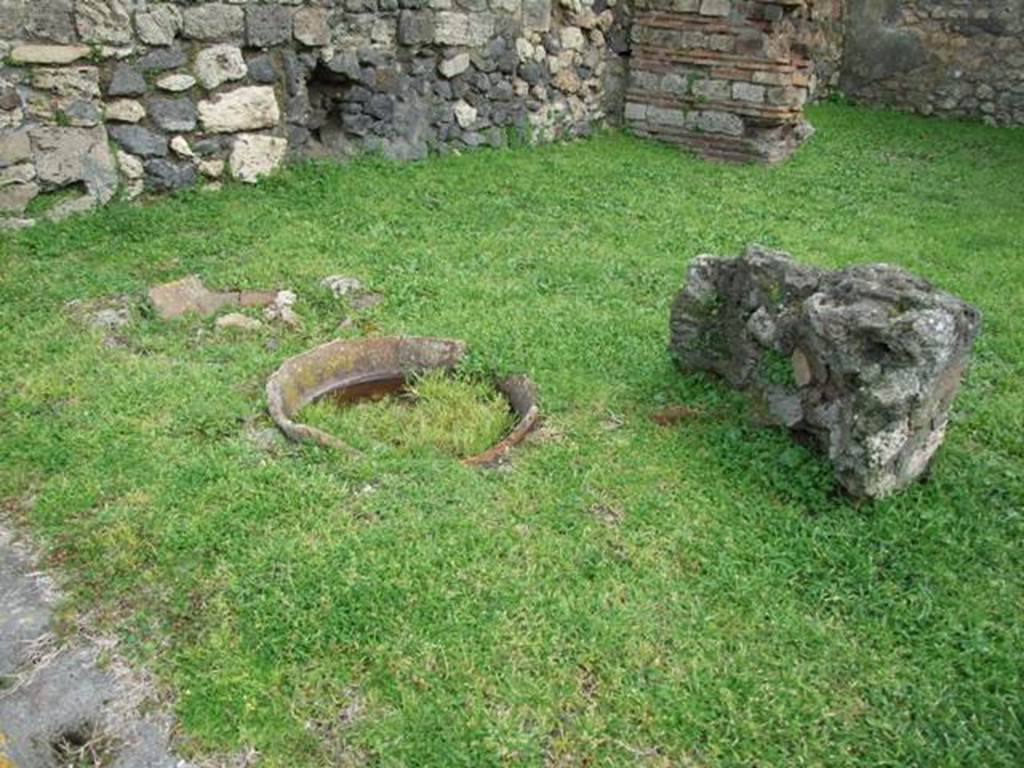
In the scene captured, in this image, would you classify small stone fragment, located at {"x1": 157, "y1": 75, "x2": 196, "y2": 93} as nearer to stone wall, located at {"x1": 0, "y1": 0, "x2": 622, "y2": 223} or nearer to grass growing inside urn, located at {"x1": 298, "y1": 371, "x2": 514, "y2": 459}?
stone wall, located at {"x1": 0, "y1": 0, "x2": 622, "y2": 223}

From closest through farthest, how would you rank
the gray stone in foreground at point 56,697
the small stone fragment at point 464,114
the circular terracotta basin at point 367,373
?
the gray stone in foreground at point 56,697
the circular terracotta basin at point 367,373
the small stone fragment at point 464,114

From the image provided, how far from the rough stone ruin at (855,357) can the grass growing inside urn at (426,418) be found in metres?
1.04

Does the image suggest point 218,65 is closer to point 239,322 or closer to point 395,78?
point 395,78

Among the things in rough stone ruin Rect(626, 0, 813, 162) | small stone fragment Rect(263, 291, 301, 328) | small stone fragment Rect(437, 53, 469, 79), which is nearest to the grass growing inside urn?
small stone fragment Rect(263, 291, 301, 328)

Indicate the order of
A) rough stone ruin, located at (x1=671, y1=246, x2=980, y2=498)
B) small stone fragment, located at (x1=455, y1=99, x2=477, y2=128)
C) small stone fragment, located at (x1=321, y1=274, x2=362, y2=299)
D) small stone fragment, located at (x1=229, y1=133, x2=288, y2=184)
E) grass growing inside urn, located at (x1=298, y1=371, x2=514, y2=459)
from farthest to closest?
1. small stone fragment, located at (x1=455, y1=99, x2=477, y2=128)
2. small stone fragment, located at (x1=229, y1=133, x2=288, y2=184)
3. small stone fragment, located at (x1=321, y1=274, x2=362, y2=299)
4. grass growing inside urn, located at (x1=298, y1=371, x2=514, y2=459)
5. rough stone ruin, located at (x1=671, y1=246, x2=980, y2=498)

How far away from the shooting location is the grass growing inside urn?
352 cm

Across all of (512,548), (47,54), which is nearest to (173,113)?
(47,54)

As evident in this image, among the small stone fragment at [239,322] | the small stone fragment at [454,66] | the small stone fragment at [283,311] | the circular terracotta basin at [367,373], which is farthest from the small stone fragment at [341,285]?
the small stone fragment at [454,66]

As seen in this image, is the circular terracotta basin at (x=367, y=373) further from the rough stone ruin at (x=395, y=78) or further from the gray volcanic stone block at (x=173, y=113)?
the gray volcanic stone block at (x=173, y=113)

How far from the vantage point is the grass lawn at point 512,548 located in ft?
7.67

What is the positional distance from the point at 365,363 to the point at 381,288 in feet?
2.75

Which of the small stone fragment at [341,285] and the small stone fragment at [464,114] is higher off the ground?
the small stone fragment at [464,114]

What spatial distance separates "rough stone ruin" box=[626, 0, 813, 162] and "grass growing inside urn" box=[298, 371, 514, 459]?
18.5ft

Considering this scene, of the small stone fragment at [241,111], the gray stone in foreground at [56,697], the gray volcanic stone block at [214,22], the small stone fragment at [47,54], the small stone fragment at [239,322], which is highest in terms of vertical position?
the gray volcanic stone block at [214,22]
